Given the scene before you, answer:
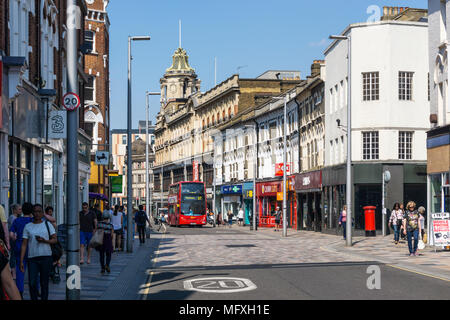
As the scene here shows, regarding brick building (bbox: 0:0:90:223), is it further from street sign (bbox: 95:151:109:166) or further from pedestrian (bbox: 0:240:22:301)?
pedestrian (bbox: 0:240:22:301)

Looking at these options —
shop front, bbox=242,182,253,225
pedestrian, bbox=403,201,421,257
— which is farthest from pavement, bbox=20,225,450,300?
shop front, bbox=242,182,253,225

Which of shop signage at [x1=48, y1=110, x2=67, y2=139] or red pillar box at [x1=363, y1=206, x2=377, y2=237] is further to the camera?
red pillar box at [x1=363, y1=206, x2=377, y2=237]

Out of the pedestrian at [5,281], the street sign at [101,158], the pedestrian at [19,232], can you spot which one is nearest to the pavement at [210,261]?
the pedestrian at [19,232]

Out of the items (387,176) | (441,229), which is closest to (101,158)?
(441,229)

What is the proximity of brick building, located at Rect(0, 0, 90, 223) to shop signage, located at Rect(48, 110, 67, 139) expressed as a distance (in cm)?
67

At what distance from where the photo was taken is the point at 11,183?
2061 cm

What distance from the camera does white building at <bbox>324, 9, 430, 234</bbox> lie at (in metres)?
42.2

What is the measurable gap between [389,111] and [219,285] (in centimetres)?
2849

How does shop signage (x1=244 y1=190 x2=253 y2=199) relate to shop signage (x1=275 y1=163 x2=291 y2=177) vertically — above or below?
below

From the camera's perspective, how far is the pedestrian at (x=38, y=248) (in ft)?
39.8

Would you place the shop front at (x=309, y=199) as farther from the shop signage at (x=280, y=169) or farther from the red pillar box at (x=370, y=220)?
the red pillar box at (x=370, y=220)

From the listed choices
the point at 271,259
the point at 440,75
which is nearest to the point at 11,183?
the point at 271,259

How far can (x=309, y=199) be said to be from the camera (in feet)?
177

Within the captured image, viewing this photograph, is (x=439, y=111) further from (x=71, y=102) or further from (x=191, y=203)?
(x=191, y=203)
